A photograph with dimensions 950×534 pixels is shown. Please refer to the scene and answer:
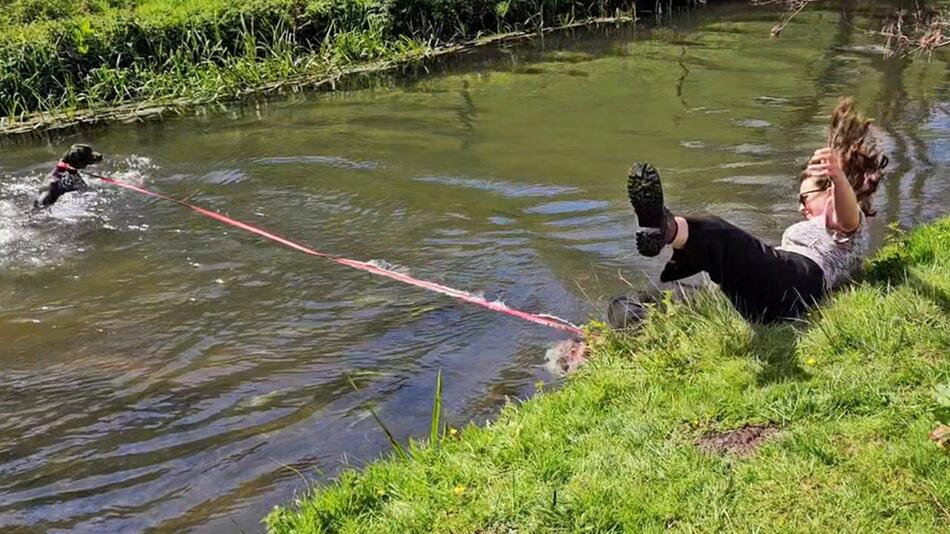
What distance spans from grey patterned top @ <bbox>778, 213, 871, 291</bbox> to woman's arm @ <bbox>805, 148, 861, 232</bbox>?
0.32 feet

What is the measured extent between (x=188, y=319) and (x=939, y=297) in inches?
188

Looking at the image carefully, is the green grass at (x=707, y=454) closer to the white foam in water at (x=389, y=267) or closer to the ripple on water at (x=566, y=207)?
the white foam in water at (x=389, y=267)

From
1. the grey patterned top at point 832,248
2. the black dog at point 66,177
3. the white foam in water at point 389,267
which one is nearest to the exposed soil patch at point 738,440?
the grey patterned top at point 832,248

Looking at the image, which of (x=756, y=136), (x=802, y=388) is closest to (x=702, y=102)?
(x=756, y=136)

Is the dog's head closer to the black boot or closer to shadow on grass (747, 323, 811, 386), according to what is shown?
the black boot

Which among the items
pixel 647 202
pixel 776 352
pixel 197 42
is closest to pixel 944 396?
pixel 776 352

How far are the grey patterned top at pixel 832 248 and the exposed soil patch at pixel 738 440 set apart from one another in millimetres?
1445

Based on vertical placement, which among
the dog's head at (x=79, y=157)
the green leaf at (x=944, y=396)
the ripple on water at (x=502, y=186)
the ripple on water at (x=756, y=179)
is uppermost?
the dog's head at (x=79, y=157)

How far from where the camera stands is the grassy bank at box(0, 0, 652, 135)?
1290cm

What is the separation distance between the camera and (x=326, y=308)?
619 centimetres

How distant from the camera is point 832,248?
4.75m

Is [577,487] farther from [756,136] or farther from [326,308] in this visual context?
[756,136]

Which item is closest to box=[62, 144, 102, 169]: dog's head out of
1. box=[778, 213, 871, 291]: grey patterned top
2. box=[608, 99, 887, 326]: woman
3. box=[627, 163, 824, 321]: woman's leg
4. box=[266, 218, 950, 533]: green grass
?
box=[266, 218, 950, 533]: green grass

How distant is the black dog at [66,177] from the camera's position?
27.2ft
